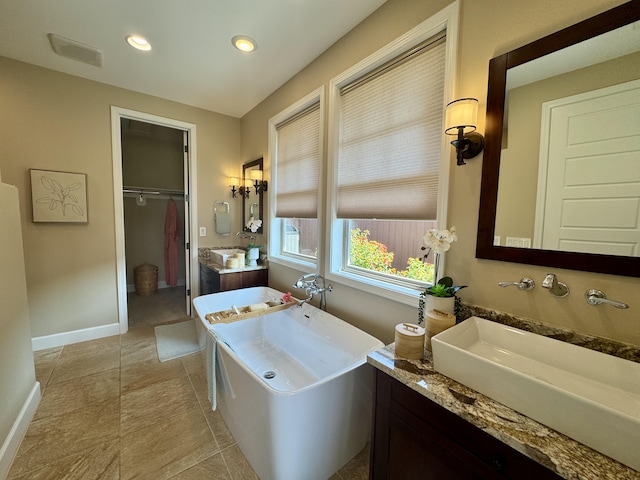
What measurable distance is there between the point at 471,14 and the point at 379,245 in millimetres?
1431

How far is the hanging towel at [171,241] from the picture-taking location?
4.36 m

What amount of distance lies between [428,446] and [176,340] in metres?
2.87

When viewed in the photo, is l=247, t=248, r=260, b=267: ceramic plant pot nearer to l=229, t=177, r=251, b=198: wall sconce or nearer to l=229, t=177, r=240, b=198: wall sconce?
l=229, t=177, r=251, b=198: wall sconce

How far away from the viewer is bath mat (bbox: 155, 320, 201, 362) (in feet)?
8.59

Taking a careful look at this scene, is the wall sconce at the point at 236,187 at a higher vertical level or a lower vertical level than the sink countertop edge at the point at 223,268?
higher

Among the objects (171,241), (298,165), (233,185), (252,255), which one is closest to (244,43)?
(298,165)

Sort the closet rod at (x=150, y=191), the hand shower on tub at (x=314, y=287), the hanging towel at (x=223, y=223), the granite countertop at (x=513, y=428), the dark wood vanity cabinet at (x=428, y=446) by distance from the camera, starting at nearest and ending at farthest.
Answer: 1. the granite countertop at (x=513, y=428)
2. the dark wood vanity cabinet at (x=428, y=446)
3. the hand shower on tub at (x=314, y=287)
4. the hanging towel at (x=223, y=223)
5. the closet rod at (x=150, y=191)

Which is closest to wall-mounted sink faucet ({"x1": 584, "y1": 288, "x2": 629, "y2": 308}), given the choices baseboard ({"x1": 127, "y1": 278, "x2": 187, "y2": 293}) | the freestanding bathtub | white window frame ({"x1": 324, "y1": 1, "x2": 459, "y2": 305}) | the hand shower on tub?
white window frame ({"x1": 324, "y1": 1, "x2": 459, "y2": 305})

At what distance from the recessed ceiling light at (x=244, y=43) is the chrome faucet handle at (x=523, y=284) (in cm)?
247

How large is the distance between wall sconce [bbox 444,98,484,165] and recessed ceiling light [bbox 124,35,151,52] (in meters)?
2.47

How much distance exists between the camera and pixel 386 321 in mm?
A: 1740

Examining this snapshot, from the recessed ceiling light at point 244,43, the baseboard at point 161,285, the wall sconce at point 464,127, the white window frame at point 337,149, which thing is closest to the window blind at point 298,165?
the white window frame at point 337,149

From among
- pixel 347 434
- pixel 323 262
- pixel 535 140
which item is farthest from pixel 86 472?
pixel 535 140

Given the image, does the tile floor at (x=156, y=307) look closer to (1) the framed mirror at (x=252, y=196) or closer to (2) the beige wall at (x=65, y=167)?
(2) the beige wall at (x=65, y=167)
